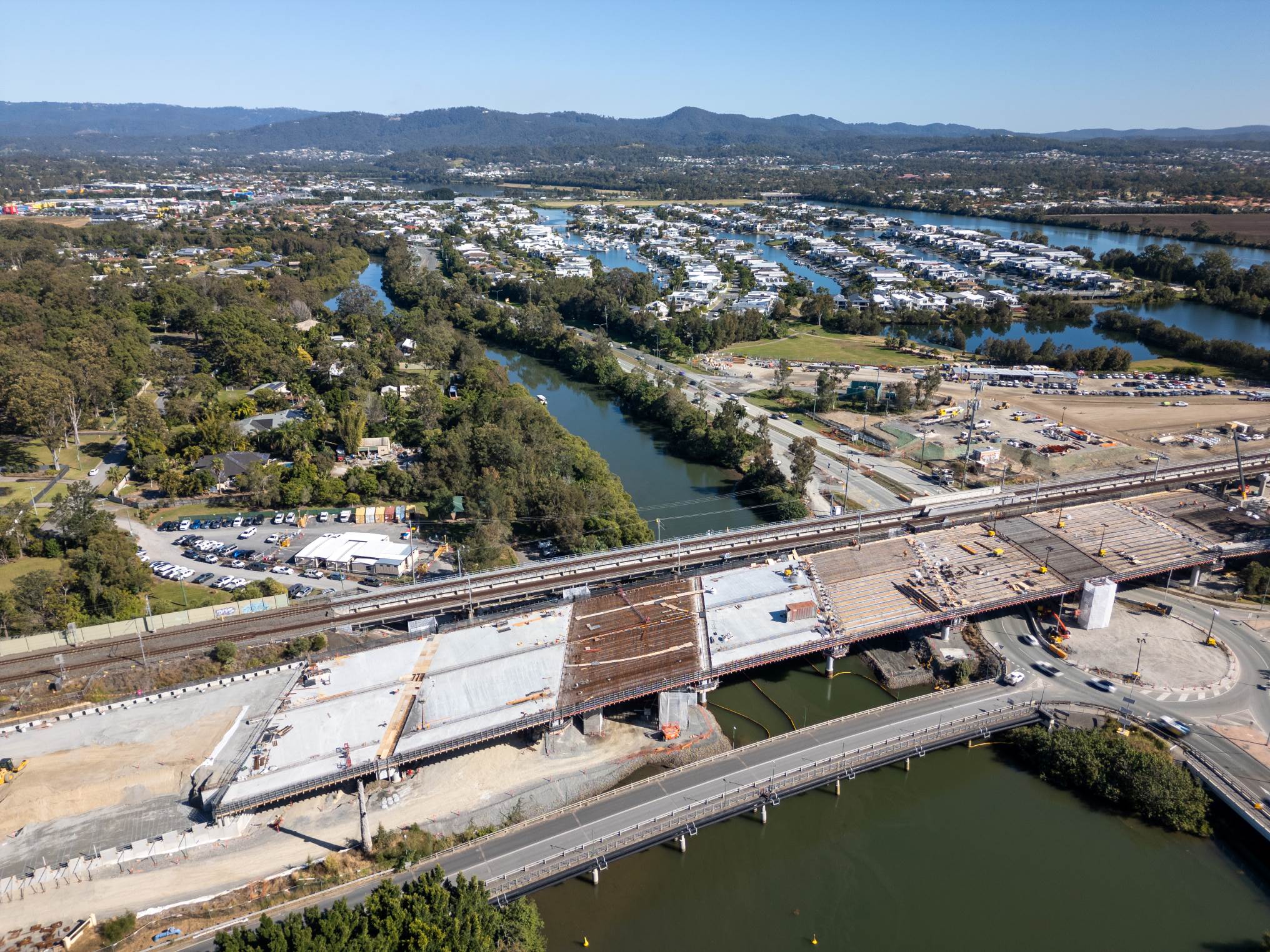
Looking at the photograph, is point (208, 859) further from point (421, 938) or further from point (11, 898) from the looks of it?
point (421, 938)

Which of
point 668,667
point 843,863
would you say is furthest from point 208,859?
point 843,863

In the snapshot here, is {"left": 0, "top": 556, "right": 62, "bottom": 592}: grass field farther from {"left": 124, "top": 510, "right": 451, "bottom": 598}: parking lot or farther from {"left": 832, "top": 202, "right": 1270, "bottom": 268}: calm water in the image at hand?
{"left": 832, "top": 202, "right": 1270, "bottom": 268}: calm water

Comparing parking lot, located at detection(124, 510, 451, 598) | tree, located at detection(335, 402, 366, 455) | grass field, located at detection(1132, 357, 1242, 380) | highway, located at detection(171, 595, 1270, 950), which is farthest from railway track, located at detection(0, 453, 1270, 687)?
grass field, located at detection(1132, 357, 1242, 380)

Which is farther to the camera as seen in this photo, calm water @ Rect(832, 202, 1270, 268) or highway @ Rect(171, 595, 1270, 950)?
calm water @ Rect(832, 202, 1270, 268)

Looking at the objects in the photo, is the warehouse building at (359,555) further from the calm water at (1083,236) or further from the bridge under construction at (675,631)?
the calm water at (1083,236)

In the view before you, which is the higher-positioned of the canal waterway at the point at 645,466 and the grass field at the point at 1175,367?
the grass field at the point at 1175,367

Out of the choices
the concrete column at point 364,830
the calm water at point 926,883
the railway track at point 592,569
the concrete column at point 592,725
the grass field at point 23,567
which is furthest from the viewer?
the grass field at point 23,567

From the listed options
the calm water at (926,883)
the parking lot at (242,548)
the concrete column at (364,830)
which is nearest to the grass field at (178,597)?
the parking lot at (242,548)
